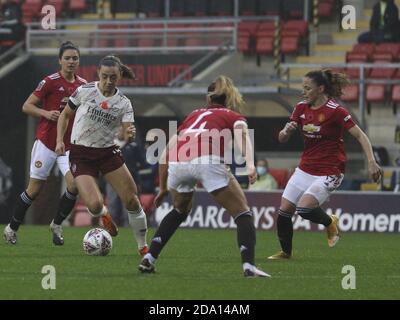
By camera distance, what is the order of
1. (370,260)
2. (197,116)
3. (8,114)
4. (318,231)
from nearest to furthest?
(197,116) < (370,260) < (318,231) < (8,114)

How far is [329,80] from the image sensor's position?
14539 millimetres

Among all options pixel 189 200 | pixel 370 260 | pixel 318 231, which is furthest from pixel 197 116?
pixel 318 231

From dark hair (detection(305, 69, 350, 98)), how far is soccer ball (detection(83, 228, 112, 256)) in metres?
2.91

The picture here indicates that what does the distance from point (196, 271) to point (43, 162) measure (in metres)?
4.02

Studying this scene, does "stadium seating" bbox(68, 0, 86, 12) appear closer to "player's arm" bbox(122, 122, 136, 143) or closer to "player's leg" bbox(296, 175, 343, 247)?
"player's leg" bbox(296, 175, 343, 247)

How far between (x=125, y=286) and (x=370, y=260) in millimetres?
4702

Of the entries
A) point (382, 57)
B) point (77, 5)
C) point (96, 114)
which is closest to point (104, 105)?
point (96, 114)

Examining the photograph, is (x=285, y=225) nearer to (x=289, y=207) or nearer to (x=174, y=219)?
(x=289, y=207)

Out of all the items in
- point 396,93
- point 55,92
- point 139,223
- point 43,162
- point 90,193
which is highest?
point 55,92

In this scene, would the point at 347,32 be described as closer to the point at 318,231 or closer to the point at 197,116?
the point at 318,231

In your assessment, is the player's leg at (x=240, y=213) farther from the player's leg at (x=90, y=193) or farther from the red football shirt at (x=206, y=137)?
the player's leg at (x=90, y=193)

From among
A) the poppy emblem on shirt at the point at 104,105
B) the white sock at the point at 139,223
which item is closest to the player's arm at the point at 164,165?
the white sock at the point at 139,223

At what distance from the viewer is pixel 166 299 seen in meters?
10.2

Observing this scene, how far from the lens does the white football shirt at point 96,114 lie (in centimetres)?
1390
